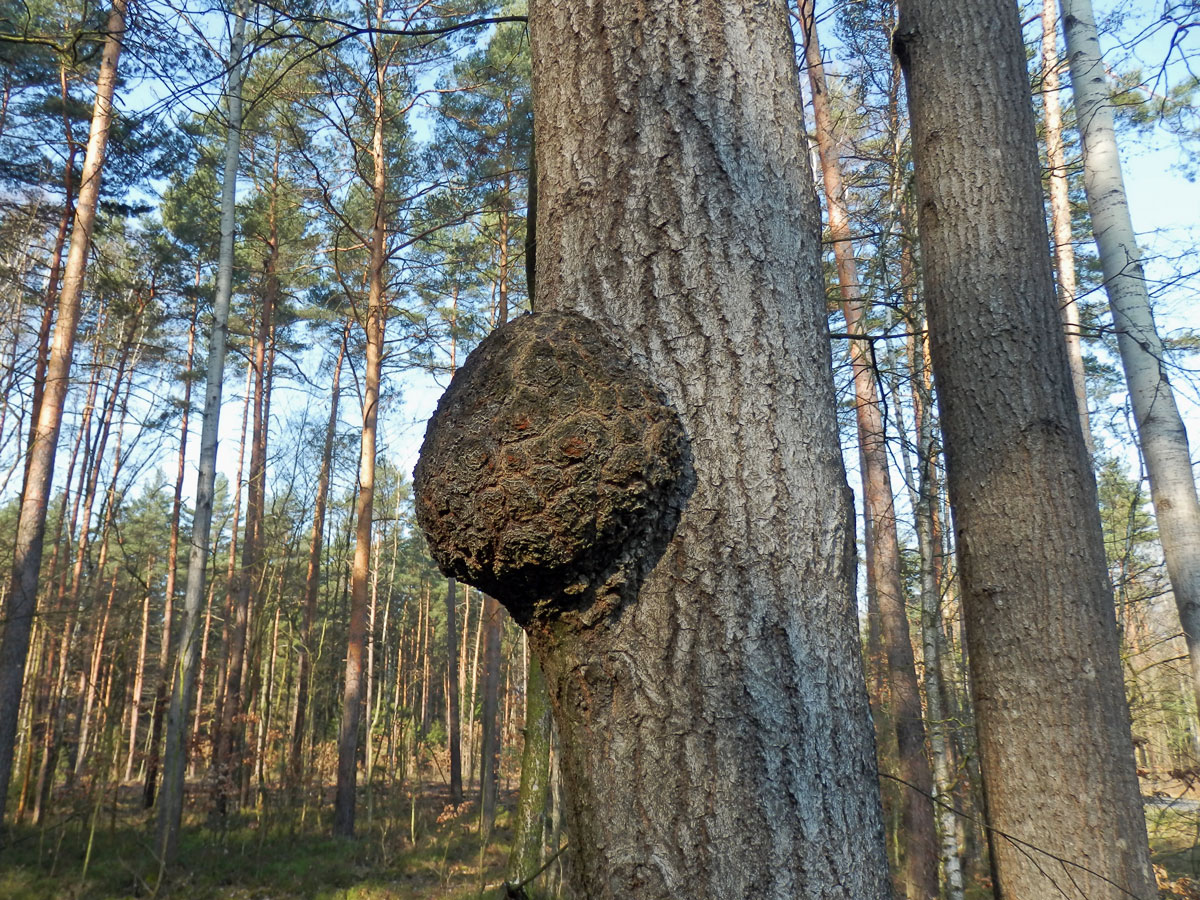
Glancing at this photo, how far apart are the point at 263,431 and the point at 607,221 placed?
20566mm

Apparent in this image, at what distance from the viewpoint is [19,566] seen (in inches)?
385

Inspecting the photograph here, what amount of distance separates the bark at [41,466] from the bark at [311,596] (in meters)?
3.41

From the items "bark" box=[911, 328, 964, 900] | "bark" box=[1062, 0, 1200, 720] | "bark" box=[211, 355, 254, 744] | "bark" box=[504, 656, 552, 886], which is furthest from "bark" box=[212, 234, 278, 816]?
"bark" box=[1062, 0, 1200, 720]

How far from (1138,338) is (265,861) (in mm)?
11759

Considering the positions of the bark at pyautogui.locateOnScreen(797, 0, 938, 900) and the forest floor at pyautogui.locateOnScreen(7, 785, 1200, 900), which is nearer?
the bark at pyautogui.locateOnScreen(797, 0, 938, 900)

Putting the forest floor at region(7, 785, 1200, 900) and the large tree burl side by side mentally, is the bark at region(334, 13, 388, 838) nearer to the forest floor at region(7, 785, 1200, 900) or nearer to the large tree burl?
the forest floor at region(7, 785, 1200, 900)

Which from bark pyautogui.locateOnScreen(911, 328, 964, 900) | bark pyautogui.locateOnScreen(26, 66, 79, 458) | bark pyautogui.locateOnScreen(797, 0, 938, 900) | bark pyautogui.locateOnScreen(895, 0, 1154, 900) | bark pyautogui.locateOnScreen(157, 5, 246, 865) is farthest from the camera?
bark pyautogui.locateOnScreen(26, 66, 79, 458)

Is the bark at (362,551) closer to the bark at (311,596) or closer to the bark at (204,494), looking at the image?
the bark at (311,596)

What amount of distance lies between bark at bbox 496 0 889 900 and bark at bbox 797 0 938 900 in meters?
6.25

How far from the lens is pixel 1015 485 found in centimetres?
212

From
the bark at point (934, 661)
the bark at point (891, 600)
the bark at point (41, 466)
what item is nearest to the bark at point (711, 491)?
the bark at point (934, 661)

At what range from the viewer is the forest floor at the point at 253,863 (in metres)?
8.84

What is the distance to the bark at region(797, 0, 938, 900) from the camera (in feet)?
25.9

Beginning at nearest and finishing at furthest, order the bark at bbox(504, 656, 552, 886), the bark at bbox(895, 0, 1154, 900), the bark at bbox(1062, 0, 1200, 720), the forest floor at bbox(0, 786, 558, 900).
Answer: the bark at bbox(504, 656, 552, 886), the bark at bbox(895, 0, 1154, 900), the bark at bbox(1062, 0, 1200, 720), the forest floor at bbox(0, 786, 558, 900)
